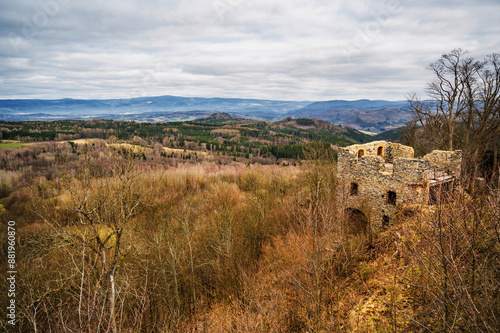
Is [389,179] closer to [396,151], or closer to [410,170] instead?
[410,170]

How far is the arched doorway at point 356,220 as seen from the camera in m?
22.4

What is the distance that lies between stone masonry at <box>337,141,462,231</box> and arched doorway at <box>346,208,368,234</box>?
0.21 m

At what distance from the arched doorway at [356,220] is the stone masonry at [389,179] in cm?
21

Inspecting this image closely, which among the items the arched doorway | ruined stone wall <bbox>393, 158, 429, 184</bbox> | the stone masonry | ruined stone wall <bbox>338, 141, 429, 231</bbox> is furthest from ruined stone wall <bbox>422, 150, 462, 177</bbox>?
the arched doorway

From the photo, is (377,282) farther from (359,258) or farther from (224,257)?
(224,257)

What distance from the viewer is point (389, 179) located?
20219 mm

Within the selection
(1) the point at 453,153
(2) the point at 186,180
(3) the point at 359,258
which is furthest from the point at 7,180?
(1) the point at 453,153

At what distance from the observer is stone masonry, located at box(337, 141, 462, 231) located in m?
18.4

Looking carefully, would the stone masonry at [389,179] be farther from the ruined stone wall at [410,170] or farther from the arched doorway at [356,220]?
the arched doorway at [356,220]

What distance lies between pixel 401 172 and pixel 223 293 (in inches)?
668

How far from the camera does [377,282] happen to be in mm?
14094

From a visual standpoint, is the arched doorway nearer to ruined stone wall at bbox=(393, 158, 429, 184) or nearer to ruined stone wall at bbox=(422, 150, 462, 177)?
ruined stone wall at bbox=(393, 158, 429, 184)

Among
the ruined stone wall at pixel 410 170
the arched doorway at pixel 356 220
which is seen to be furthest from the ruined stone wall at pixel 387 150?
the arched doorway at pixel 356 220

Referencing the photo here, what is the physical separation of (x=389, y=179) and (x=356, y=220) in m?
5.71
